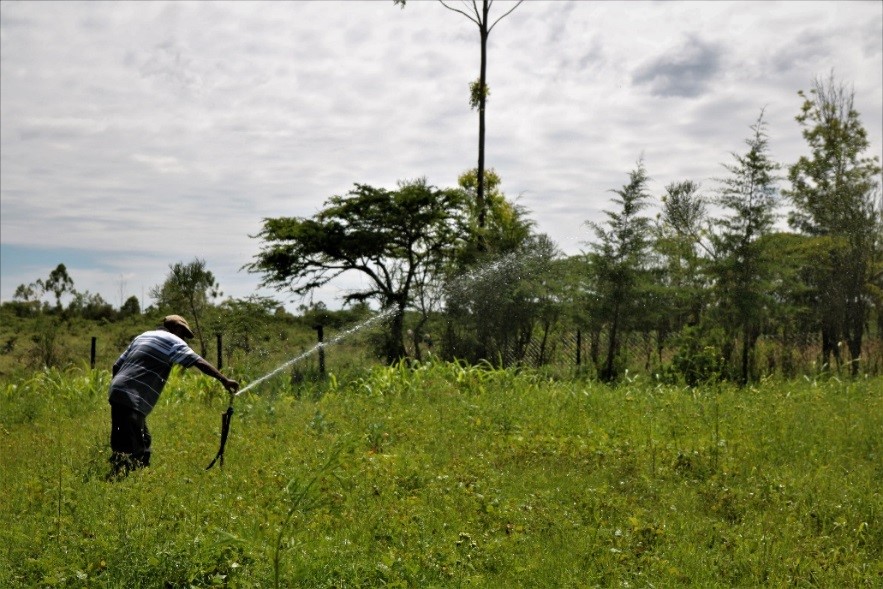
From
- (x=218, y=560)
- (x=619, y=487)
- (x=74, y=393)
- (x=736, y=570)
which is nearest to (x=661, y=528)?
(x=736, y=570)

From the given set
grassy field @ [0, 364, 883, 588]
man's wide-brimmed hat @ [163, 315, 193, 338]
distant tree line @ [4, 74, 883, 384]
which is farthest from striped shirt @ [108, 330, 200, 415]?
distant tree line @ [4, 74, 883, 384]

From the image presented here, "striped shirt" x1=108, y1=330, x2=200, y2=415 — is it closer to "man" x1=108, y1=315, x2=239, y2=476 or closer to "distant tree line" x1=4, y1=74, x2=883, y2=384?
"man" x1=108, y1=315, x2=239, y2=476

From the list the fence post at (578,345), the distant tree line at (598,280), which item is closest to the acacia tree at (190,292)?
the distant tree line at (598,280)

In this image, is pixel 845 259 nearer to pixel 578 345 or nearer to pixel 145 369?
pixel 578 345

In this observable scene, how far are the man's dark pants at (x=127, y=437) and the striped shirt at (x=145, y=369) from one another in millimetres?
90

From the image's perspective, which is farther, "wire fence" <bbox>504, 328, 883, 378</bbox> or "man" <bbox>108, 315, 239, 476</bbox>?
"wire fence" <bbox>504, 328, 883, 378</bbox>

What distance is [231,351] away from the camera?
1369 cm

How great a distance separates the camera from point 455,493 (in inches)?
248

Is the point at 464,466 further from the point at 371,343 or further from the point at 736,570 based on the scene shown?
the point at 371,343

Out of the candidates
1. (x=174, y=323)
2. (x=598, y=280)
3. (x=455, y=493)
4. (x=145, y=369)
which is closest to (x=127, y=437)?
(x=145, y=369)

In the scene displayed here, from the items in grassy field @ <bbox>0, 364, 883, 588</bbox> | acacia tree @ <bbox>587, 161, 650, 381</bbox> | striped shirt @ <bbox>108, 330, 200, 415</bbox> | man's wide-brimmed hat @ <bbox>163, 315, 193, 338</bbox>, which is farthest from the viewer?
acacia tree @ <bbox>587, 161, 650, 381</bbox>

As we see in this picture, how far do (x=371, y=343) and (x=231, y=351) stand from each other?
2568 mm

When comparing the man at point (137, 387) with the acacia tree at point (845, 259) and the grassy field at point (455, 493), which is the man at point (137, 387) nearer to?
the grassy field at point (455, 493)

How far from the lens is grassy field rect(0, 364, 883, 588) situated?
4867mm
